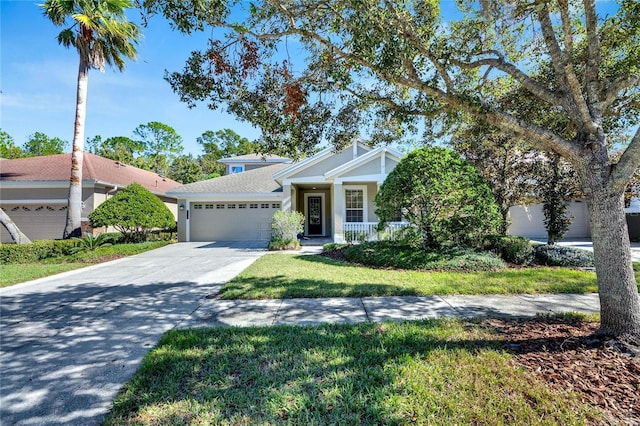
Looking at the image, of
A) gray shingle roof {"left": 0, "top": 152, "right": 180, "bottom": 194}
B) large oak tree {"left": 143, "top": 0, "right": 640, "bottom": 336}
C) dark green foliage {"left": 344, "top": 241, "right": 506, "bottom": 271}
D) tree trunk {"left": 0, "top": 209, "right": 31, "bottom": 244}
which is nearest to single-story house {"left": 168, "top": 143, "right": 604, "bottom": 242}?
dark green foliage {"left": 344, "top": 241, "right": 506, "bottom": 271}

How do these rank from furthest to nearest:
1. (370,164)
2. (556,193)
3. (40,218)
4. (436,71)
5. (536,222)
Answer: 1. (40,218)
2. (536,222)
3. (370,164)
4. (556,193)
5. (436,71)

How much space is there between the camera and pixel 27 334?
4055 mm

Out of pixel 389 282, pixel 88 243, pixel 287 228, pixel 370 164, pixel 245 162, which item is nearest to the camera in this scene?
pixel 389 282

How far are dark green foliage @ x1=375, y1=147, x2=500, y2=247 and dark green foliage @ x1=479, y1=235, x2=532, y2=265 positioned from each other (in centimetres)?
54

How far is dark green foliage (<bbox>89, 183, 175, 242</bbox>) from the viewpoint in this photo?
40.5ft

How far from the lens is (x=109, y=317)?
15.1ft

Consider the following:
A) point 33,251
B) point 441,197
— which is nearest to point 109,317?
point 441,197

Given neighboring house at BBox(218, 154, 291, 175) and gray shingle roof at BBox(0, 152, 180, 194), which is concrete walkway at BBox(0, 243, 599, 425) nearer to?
gray shingle roof at BBox(0, 152, 180, 194)

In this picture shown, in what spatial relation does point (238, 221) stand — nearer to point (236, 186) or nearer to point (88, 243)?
point (236, 186)

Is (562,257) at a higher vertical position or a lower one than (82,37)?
lower

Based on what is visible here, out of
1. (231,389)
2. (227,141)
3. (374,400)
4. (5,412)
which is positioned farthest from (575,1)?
(227,141)

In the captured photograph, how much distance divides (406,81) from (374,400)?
3.77m

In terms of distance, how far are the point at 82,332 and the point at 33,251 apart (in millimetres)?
9414

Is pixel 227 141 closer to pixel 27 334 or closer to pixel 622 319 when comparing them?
pixel 27 334
